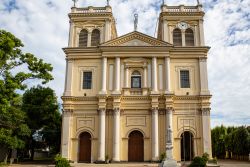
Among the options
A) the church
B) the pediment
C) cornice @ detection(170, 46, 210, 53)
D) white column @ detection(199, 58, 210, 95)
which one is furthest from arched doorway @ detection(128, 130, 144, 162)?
cornice @ detection(170, 46, 210, 53)

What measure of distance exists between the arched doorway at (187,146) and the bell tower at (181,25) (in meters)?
9.64

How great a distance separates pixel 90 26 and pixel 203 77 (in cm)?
1317

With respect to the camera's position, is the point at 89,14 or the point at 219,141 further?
the point at 219,141

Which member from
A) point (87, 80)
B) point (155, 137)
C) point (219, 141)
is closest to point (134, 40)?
point (87, 80)

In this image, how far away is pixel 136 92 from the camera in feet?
104

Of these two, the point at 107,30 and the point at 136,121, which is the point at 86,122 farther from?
the point at 107,30

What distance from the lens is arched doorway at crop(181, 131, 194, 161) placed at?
3064 centimetres

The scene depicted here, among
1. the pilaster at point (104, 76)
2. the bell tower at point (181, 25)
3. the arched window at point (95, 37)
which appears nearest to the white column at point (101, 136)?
the pilaster at point (104, 76)

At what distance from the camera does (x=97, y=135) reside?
102 feet

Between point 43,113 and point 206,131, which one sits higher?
point 43,113

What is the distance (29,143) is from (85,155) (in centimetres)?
1197

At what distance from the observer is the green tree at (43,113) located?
1501 inches

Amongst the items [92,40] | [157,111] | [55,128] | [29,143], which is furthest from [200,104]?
[29,143]

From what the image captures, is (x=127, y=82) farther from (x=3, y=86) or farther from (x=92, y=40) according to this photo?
(x=3, y=86)
